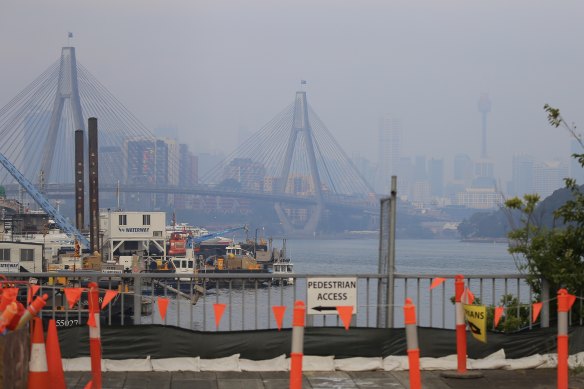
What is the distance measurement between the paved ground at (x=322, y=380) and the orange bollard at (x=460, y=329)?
0.20 m

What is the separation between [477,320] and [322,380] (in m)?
1.70

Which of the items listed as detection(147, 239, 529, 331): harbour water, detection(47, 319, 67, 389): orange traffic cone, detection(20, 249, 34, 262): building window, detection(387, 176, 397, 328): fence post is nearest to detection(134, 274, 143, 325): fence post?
detection(147, 239, 529, 331): harbour water

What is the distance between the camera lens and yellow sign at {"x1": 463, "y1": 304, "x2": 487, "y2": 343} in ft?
35.6

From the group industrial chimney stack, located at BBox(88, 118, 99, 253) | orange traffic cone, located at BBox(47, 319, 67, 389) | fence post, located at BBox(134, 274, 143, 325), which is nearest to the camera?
orange traffic cone, located at BBox(47, 319, 67, 389)

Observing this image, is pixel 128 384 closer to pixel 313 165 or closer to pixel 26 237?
pixel 26 237

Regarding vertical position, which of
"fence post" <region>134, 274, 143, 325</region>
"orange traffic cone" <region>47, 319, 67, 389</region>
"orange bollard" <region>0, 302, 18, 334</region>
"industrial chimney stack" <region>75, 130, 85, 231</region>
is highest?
"industrial chimney stack" <region>75, 130, 85, 231</region>

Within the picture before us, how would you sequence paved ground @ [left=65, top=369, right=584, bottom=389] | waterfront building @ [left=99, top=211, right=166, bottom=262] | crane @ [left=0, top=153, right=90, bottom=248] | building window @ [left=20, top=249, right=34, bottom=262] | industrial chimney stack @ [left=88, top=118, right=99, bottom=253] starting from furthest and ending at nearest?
crane @ [left=0, top=153, right=90, bottom=248] < waterfront building @ [left=99, top=211, right=166, bottom=262] < industrial chimney stack @ [left=88, top=118, right=99, bottom=253] < building window @ [left=20, top=249, right=34, bottom=262] < paved ground @ [left=65, top=369, right=584, bottom=389]

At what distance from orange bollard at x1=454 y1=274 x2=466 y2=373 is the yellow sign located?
0.16 meters

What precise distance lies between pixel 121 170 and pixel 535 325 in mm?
170803

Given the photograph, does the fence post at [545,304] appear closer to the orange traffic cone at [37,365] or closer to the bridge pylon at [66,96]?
the orange traffic cone at [37,365]

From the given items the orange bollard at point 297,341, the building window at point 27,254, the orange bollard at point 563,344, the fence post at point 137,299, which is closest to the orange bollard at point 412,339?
the orange bollard at point 297,341

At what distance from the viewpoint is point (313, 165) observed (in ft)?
521

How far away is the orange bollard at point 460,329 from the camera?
10.9 m

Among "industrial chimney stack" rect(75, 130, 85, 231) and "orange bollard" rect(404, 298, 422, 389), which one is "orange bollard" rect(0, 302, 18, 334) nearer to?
"orange bollard" rect(404, 298, 422, 389)
